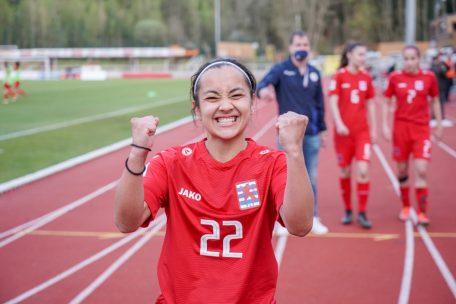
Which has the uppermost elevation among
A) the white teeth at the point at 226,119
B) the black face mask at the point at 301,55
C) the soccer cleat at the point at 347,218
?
the black face mask at the point at 301,55

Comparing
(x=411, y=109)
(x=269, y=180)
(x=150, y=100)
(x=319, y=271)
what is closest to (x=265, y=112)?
(x=150, y=100)

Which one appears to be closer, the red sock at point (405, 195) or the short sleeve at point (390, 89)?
the short sleeve at point (390, 89)

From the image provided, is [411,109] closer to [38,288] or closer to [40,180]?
[38,288]

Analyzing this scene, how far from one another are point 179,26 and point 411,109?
85.5 metres

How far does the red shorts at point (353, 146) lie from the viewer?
21.6ft

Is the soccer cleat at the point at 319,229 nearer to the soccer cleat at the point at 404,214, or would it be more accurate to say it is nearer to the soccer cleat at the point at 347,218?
the soccer cleat at the point at 347,218

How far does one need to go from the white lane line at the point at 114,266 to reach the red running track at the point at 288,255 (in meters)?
0.04

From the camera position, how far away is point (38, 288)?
4918 millimetres

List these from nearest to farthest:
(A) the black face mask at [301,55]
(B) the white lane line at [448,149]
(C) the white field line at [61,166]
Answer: (A) the black face mask at [301,55] → (C) the white field line at [61,166] → (B) the white lane line at [448,149]

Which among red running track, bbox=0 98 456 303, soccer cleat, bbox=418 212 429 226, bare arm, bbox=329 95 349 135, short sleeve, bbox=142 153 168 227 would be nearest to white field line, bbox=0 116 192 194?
red running track, bbox=0 98 456 303

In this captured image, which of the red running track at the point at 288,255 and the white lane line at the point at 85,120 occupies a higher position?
the white lane line at the point at 85,120

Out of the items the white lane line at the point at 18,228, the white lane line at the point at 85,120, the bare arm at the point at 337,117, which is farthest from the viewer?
the white lane line at the point at 85,120

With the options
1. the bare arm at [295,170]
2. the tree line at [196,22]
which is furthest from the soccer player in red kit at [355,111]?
the tree line at [196,22]

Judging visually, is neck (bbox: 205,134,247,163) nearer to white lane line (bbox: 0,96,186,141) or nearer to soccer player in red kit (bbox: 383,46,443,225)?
soccer player in red kit (bbox: 383,46,443,225)
